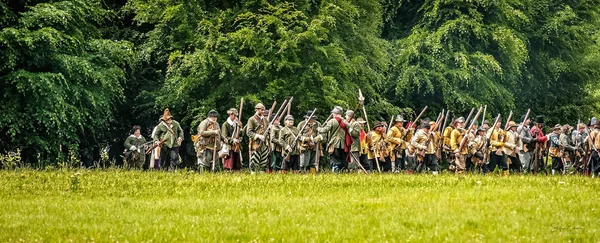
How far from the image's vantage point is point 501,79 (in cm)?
4022

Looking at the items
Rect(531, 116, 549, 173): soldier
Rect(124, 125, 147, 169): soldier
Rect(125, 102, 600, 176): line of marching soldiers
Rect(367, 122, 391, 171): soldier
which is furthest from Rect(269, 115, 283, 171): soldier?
Rect(531, 116, 549, 173): soldier

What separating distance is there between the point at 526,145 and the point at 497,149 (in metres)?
2.31

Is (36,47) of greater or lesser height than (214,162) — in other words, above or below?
above

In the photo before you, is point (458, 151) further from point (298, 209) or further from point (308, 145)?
point (298, 209)

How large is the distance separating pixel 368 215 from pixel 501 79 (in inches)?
1019

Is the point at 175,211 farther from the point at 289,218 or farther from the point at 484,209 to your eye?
the point at 484,209

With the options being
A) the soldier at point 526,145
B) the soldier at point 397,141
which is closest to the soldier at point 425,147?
the soldier at point 397,141

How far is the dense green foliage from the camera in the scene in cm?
3170

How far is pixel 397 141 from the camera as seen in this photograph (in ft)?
96.4

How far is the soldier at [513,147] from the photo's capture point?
2880 cm

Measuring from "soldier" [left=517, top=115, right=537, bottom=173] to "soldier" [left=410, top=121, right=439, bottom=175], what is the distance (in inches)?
128

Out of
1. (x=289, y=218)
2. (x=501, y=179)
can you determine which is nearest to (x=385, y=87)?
(x=501, y=179)

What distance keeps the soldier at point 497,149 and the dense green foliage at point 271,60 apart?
587 centimetres

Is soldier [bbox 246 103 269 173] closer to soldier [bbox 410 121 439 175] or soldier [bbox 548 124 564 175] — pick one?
soldier [bbox 410 121 439 175]
